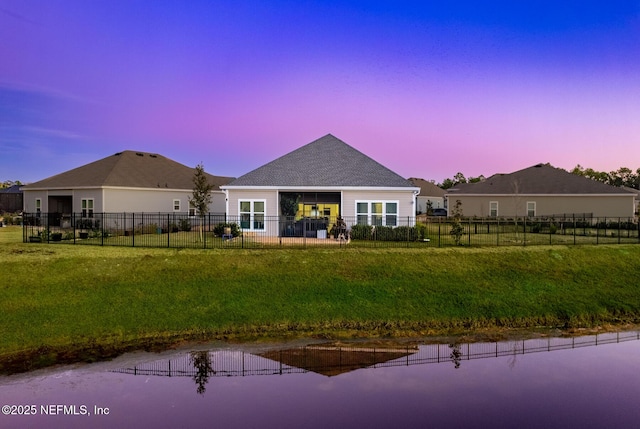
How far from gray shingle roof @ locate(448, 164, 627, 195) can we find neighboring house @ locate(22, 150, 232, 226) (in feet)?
87.0

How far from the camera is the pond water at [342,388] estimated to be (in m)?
9.28

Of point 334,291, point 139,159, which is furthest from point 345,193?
point 139,159

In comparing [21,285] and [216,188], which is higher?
[216,188]

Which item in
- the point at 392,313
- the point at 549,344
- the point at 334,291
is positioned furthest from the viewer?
the point at 334,291

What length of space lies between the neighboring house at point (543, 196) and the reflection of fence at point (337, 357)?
103ft

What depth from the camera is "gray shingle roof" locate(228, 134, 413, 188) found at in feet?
97.0

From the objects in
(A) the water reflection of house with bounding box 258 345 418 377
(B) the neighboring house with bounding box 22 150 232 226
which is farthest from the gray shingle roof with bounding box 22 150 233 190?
(A) the water reflection of house with bounding box 258 345 418 377

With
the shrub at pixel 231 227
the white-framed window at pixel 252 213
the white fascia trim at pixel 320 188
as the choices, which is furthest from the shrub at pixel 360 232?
the shrub at pixel 231 227

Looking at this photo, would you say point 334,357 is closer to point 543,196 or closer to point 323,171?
point 323,171

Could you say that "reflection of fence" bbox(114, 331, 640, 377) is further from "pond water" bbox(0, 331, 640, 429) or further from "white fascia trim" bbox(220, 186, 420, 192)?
"white fascia trim" bbox(220, 186, 420, 192)

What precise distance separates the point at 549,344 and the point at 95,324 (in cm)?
1376

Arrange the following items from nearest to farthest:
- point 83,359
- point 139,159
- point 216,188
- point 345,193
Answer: point 83,359 → point 345,193 → point 139,159 → point 216,188

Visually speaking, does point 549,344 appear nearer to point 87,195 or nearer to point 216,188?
point 87,195

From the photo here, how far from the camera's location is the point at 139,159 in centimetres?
4222
